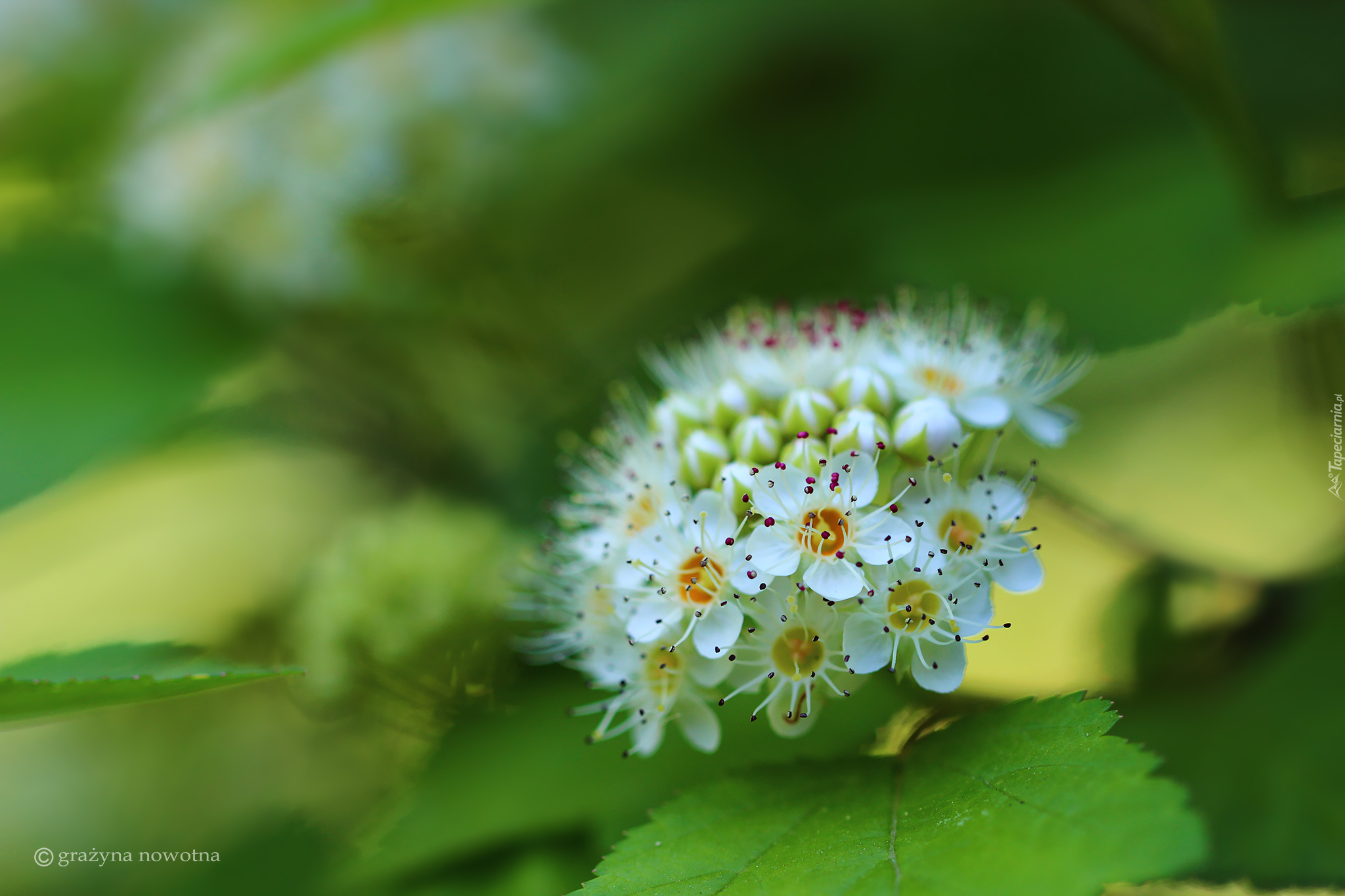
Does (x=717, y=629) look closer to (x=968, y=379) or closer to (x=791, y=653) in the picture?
(x=791, y=653)

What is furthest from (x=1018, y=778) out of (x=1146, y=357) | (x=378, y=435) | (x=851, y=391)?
(x=378, y=435)

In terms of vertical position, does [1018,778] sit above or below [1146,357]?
below

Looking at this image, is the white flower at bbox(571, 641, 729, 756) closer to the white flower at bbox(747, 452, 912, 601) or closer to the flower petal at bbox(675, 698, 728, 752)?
the flower petal at bbox(675, 698, 728, 752)

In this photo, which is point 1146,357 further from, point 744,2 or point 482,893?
point 482,893

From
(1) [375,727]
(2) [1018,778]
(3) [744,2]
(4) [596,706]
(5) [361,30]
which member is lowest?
(2) [1018,778]

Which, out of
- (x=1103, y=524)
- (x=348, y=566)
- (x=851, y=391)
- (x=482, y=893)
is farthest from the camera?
(x=348, y=566)

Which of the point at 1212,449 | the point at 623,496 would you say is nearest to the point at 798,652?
the point at 623,496
